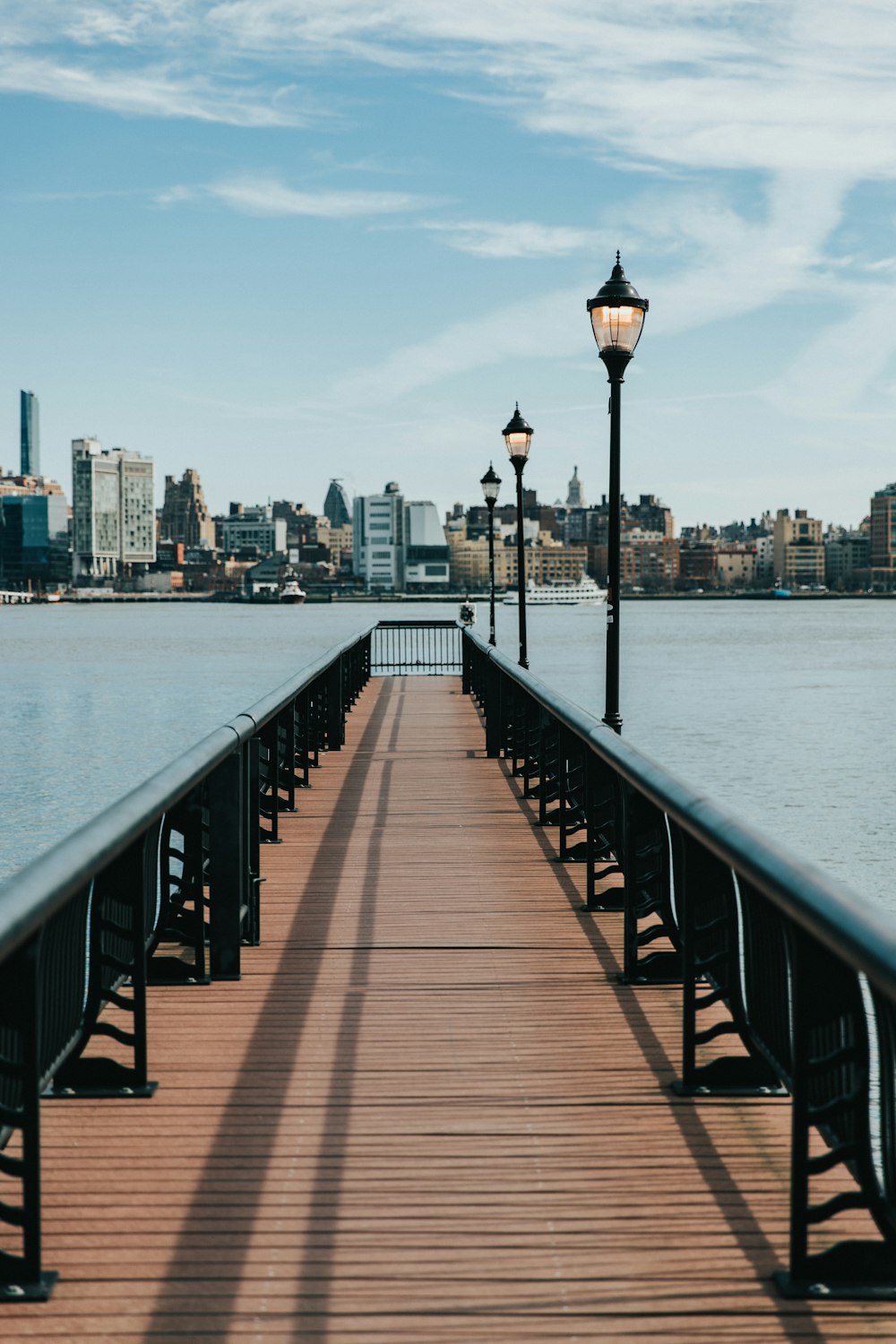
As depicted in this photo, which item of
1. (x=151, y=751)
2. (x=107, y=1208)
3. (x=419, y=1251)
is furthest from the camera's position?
(x=151, y=751)

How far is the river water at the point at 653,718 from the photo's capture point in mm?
27141

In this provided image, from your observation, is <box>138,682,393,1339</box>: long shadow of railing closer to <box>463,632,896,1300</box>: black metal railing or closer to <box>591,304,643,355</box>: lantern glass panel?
<box>463,632,896,1300</box>: black metal railing

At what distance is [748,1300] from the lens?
3482mm

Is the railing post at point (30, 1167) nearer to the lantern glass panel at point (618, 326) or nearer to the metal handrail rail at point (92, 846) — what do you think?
the metal handrail rail at point (92, 846)

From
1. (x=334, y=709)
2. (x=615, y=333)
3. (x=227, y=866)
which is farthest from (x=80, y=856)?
(x=334, y=709)

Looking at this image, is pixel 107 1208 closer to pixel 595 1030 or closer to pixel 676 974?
pixel 595 1030

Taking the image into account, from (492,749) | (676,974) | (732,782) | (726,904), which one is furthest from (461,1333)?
(732,782)

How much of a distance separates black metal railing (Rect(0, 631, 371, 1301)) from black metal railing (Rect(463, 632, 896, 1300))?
1693mm

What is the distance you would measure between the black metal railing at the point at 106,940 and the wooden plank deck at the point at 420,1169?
0.14m

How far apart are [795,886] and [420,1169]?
5.90 feet

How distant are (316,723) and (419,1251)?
43.6 feet

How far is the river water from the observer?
27141mm

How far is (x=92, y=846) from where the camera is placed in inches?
145

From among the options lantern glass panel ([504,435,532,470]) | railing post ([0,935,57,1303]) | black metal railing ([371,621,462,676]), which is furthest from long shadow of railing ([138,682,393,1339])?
black metal railing ([371,621,462,676])
